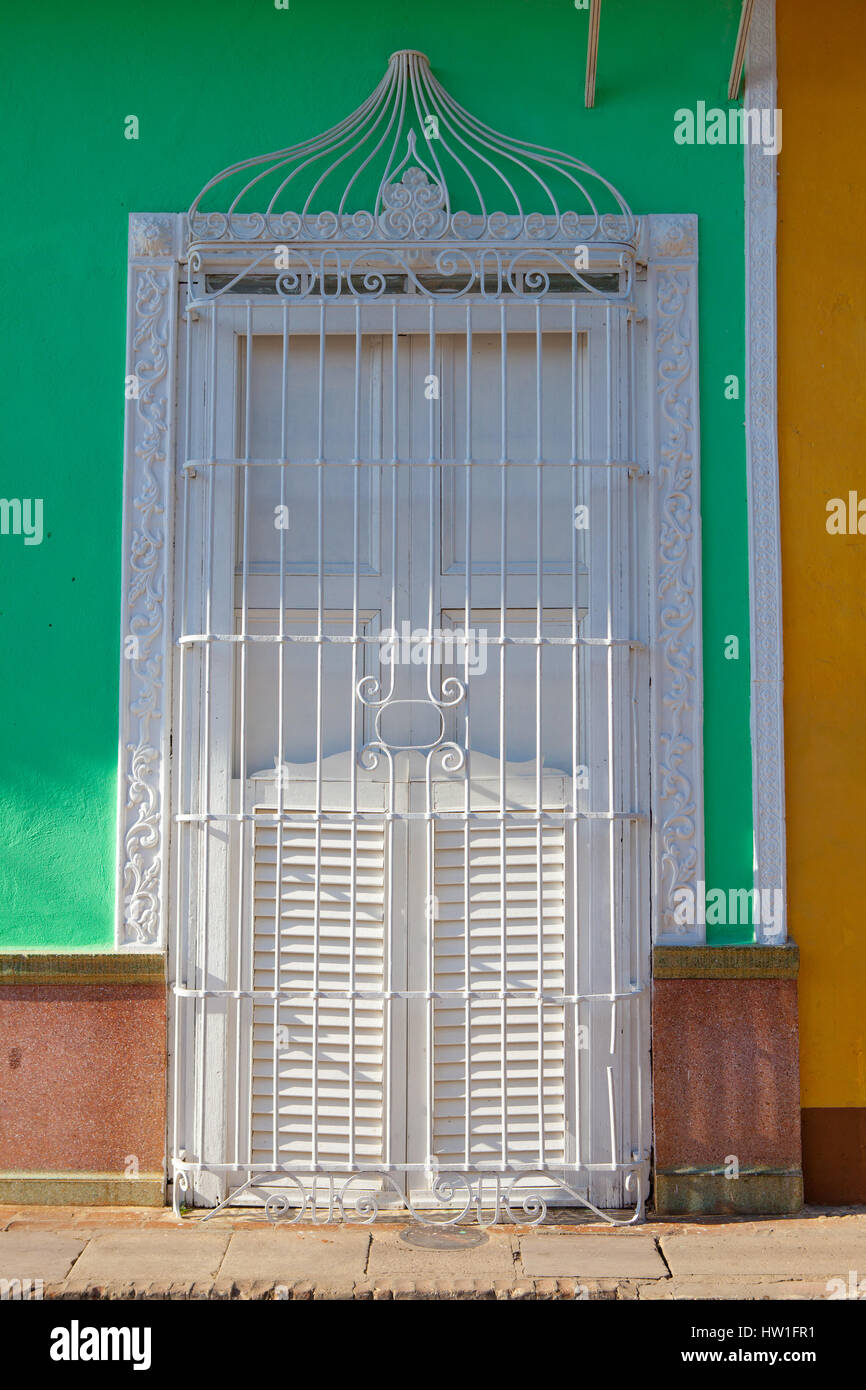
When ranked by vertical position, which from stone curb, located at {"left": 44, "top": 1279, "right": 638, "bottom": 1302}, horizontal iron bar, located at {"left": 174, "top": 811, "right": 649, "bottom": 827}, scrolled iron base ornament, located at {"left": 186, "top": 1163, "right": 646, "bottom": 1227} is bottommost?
stone curb, located at {"left": 44, "top": 1279, "right": 638, "bottom": 1302}

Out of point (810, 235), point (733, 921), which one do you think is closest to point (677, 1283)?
point (733, 921)

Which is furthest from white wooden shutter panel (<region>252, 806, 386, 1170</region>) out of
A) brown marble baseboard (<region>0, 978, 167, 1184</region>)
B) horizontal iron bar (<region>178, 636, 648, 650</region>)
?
horizontal iron bar (<region>178, 636, 648, 650</region>)

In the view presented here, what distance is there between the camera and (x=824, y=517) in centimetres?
404

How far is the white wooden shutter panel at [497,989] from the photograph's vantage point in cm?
386

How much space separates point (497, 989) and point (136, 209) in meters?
2.66

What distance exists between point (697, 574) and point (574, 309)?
0.89 meters

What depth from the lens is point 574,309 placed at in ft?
12.8

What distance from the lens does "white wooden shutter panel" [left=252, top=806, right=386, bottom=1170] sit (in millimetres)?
3854

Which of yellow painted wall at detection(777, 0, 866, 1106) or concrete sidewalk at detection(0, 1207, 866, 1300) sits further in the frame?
yellow painted wall at detection(777, 0, 866, 1106)

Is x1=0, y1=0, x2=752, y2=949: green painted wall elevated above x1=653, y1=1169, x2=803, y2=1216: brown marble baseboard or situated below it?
above

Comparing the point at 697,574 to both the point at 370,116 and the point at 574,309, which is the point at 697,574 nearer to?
the point at 574,309

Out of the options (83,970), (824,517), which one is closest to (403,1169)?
(83,970)

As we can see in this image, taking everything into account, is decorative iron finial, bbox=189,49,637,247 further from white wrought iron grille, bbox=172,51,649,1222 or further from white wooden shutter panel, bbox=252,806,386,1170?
white wooden shutter panel, bbox=252,806,386,1170

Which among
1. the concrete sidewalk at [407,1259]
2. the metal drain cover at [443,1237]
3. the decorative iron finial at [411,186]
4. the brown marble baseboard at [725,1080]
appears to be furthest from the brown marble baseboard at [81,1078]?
the decorative iron finial at [411,186]
